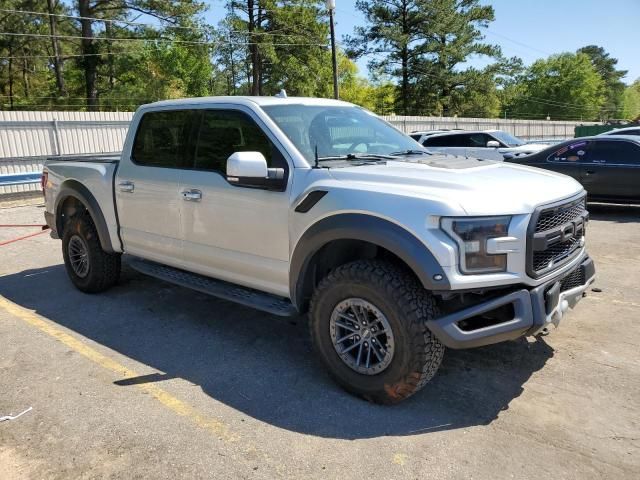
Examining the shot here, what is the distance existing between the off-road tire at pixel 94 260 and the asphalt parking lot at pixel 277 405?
569 mm

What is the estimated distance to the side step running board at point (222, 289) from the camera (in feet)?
12.8

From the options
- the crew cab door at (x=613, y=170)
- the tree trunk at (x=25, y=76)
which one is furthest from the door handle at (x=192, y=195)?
the tree trunk at (x=25, y=76)

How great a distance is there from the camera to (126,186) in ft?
17.0

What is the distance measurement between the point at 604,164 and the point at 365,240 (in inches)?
337

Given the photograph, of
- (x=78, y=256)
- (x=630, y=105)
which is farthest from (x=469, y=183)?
(x=630, y=105)

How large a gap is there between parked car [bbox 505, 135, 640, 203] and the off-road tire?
8.46 metres

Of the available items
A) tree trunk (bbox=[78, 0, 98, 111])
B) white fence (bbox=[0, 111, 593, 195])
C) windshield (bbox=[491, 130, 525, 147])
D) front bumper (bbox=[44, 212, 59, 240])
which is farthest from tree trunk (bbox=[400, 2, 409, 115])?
front bumper (bbox=[44, 212, 59, 240])

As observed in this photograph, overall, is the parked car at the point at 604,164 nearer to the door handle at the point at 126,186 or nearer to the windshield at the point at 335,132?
the windshield at the point at 335,132

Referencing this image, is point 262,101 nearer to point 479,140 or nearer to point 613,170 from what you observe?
point 613,170

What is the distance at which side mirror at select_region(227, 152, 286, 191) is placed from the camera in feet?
11.6

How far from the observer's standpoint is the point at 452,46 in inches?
1678

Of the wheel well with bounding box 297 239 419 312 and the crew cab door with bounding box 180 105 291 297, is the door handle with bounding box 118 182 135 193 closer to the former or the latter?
the crew cab door with bounding box 180 105 291 297

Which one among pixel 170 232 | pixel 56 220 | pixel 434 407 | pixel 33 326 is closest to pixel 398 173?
pixel 434 407

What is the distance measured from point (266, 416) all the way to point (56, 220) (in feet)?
13.6
